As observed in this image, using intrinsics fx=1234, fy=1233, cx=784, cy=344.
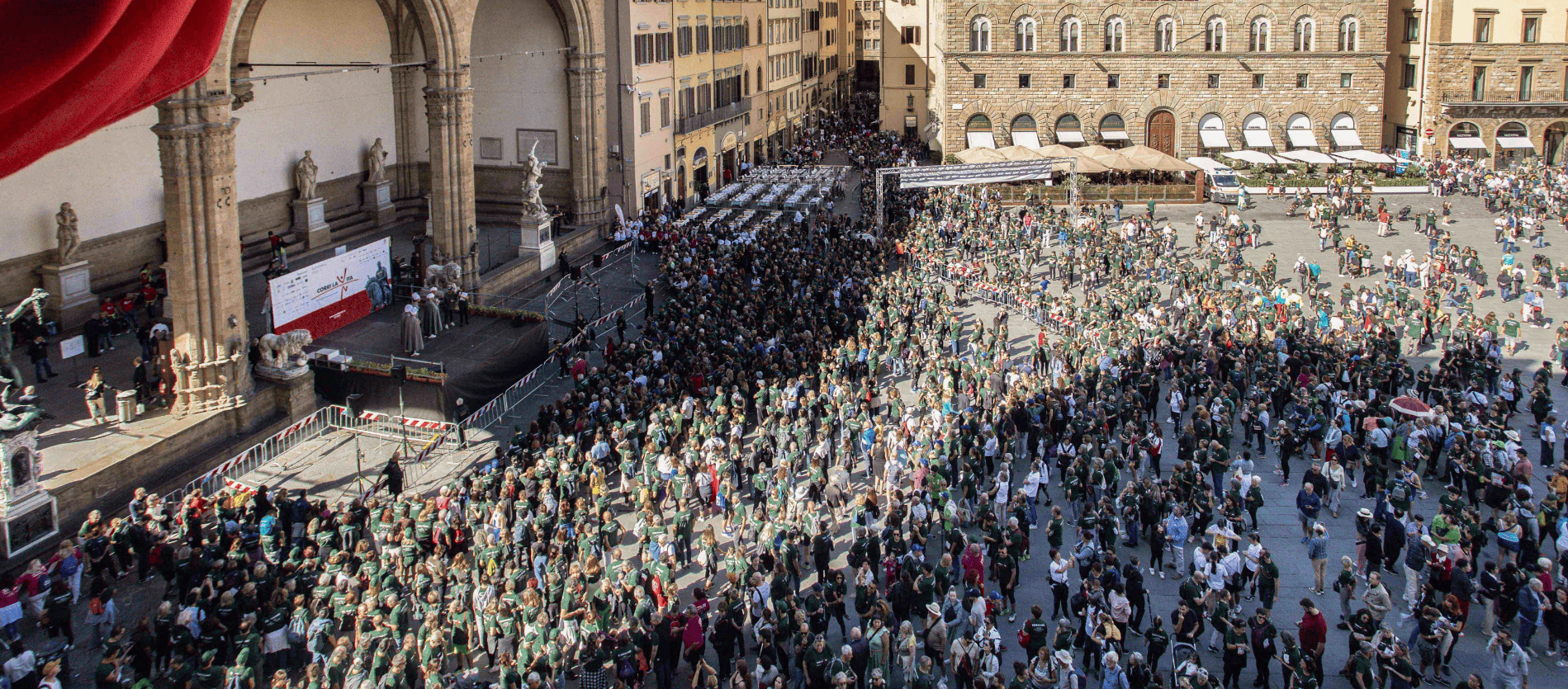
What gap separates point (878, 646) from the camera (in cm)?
1502

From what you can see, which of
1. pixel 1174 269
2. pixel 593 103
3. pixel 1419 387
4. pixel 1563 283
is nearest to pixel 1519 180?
pixel 1563 283

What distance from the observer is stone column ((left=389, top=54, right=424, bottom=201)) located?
137ft

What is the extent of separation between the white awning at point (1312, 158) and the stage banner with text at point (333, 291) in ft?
133

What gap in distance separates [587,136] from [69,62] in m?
39.6

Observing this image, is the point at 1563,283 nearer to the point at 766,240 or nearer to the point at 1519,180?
the point at 1519,180

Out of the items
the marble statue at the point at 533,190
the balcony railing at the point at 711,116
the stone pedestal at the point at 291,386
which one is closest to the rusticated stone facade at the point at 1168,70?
the balcony railing at the point at 711,116

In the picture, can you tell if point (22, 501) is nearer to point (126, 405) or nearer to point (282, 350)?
point (126, 405)

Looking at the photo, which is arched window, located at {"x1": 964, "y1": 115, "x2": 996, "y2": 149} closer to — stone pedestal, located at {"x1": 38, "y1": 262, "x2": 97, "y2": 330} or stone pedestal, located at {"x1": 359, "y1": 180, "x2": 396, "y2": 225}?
Result: stone pedestal, located at {"x1": 359, "y1": 180, "x2": 396, "y2": 225}

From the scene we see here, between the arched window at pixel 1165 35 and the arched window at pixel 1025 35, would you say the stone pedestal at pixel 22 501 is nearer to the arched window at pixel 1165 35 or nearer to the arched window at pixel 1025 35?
the arched window at pixel 1025 35

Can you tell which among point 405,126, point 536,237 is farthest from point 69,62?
point 405,126

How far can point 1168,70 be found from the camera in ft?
196

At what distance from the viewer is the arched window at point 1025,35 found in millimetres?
59281

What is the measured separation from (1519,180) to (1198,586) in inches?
1659

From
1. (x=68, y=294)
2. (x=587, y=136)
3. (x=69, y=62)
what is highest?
(x=69, y=62)
